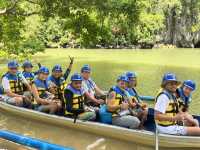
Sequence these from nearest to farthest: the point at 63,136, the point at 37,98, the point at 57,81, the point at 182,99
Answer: the point at 182,99
the point at 63,136
the point at 37,98
the point at 57,81

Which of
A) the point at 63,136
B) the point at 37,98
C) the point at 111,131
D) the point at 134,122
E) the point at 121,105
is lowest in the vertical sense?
the point at 63,136

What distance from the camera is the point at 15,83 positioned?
11.2 metres

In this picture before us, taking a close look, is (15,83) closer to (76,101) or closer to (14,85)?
(14,85)

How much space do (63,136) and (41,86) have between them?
1524 millimetres

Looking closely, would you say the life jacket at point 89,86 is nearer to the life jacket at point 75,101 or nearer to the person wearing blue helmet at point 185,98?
the life jacket at point 75,101

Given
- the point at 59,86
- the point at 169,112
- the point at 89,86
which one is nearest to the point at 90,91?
the point at 89,86

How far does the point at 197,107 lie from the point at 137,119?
19.1 ft

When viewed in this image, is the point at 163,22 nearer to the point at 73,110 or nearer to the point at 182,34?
the point at 182,34

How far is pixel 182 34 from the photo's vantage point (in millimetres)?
54688

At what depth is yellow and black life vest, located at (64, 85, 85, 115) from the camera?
897 centimetres

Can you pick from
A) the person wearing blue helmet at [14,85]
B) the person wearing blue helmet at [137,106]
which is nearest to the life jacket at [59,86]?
the person wearing blue helmet at [14,85]

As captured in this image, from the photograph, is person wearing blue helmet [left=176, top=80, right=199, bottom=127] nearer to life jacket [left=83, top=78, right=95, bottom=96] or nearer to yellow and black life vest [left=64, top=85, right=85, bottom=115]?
yellow and black life vest [left=64, top=85, right=85, bottom=115]

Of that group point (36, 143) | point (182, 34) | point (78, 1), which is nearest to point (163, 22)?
point (182, 34)

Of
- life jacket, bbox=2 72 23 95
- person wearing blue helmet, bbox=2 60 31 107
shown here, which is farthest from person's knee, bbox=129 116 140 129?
life jacket, bbox=2 72 23 95
